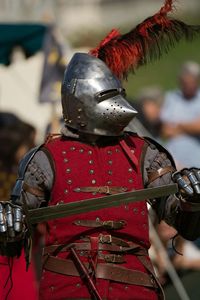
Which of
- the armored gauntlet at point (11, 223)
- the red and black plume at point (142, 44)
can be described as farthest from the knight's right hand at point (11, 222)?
the red and black plume at point (142, 44)

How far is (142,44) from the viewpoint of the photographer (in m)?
6.37

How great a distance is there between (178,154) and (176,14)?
5320mm

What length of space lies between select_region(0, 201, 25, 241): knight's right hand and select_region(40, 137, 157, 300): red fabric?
263 mm

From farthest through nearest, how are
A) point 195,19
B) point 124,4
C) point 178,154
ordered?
point 124,4 < point 178,154 < point 195,19

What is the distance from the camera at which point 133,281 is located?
5.91 meters

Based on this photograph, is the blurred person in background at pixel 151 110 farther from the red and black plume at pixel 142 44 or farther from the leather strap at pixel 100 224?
the leather strap at pixel 100 224

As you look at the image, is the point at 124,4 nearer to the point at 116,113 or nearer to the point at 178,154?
the point at 178,154

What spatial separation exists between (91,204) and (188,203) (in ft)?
1.65

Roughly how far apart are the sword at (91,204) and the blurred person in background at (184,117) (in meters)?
5.72

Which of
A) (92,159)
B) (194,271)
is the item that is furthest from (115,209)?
(194,271)

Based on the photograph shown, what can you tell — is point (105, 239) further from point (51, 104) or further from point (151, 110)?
point (151, 110)

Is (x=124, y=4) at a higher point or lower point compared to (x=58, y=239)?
lower

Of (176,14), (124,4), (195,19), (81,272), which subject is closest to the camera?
(81,272)

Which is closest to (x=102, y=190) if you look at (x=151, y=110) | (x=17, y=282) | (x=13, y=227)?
(x=13, y=227)
